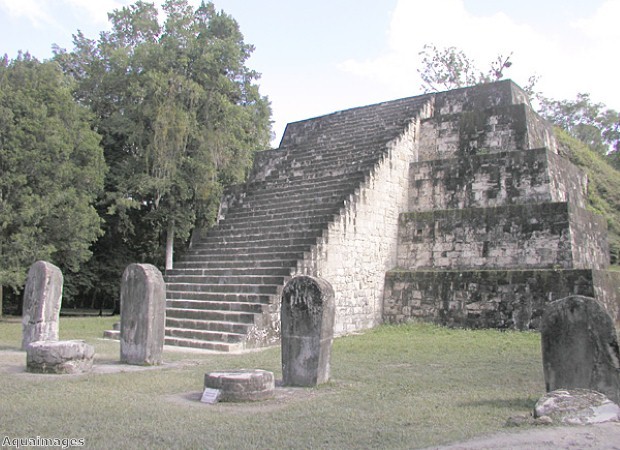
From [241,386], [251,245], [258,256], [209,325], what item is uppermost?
[251,245]

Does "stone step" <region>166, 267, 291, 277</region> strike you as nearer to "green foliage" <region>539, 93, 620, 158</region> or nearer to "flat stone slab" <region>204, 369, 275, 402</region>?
"flat stone slab" <region>204, 369, 275, 402</region>

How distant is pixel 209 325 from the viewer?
10.9 m

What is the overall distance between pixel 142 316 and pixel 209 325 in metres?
2.73

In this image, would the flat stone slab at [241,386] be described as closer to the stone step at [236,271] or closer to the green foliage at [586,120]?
the stone step at [236,271]

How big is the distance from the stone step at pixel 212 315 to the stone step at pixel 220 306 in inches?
6.5

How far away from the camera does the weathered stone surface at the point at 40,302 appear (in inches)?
363

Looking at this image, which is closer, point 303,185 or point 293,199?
point 293,199

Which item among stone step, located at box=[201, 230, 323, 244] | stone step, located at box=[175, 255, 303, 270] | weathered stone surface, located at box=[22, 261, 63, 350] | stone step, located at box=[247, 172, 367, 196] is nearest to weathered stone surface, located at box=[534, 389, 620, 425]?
stone step, located at box=[175, 255, 303, 270]

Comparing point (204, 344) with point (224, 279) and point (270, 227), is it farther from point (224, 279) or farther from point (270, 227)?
point (270, 227)

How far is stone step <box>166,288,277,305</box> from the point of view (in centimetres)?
1113

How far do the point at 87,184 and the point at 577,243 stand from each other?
14.4 m

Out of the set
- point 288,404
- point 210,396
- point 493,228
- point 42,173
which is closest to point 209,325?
point 210,396

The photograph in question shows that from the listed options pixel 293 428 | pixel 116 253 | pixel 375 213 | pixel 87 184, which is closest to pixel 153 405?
pixel 293 428

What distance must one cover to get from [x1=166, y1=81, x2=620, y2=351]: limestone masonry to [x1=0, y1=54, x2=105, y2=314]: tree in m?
4.79
